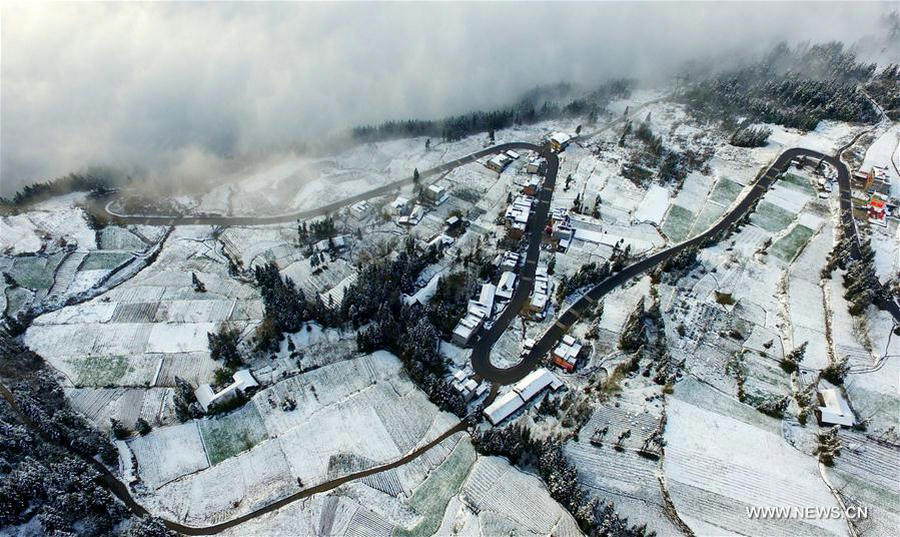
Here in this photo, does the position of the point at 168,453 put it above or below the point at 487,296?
below

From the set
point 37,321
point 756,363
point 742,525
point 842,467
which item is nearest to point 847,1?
point 756,363

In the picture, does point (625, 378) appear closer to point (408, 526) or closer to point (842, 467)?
point (842, 467)

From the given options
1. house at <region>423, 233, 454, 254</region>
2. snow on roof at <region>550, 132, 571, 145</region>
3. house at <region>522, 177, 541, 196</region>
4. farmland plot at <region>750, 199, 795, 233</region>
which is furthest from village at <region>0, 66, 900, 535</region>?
snow on roof at <region>550, 132, 571, 145</region>

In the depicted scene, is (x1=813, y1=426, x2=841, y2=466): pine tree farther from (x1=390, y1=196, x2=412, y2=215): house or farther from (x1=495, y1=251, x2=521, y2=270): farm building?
(x1=390, y1=196, x2=412, y2=215): house

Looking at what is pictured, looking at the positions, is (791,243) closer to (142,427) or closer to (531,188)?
(531,188)

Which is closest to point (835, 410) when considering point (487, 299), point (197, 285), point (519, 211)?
point (487, 299)

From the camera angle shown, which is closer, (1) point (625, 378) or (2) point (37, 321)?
(1) point (625, 378)

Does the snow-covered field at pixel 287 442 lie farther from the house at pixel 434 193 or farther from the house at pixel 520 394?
the house at pixel 434 193
